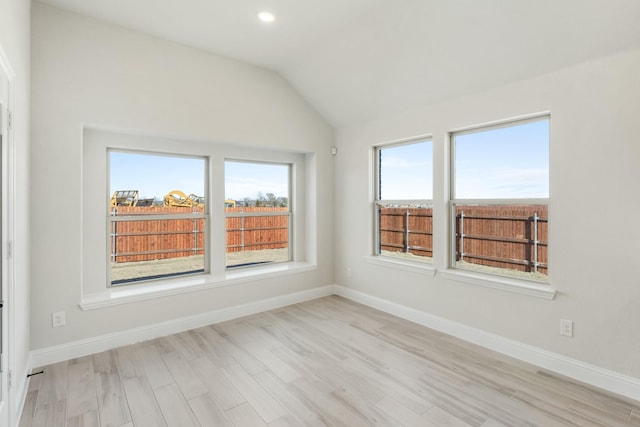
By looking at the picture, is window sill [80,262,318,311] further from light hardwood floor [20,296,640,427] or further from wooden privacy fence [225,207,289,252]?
light hardwood floor [20,296,640,427]

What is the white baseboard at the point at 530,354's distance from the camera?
2256 mm

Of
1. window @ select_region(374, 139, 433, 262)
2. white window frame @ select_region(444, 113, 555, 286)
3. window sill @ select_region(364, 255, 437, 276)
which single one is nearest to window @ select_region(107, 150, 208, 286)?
window sill @ select_region(364, 255, 437, 276)

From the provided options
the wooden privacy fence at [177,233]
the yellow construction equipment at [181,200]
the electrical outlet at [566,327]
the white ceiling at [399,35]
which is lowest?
the electrical outlet at [566,327]

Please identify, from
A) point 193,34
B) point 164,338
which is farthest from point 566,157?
point 164,338

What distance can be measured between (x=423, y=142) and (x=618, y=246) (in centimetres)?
196

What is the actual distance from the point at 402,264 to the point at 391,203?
0.75 meters

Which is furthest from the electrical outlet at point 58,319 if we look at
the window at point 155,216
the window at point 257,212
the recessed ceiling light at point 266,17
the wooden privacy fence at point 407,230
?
the wooden privacy fence at point 407,230

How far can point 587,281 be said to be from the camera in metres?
2.42

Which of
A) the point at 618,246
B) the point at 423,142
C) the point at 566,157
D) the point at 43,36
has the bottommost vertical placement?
the point at 618,246

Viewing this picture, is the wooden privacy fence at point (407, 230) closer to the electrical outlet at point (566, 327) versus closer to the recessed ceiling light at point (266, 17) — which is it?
the electrical outlet at point (566, 327)

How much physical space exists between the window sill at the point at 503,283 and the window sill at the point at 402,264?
0.14 m

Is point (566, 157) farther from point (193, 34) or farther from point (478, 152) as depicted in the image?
point (193, 34)

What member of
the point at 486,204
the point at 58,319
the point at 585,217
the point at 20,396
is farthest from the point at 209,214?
the point at 585,217

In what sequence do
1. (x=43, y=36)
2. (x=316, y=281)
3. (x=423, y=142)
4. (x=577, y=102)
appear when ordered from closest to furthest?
(x=577, y=102) → (x=43, y=36) → (x=423, y=142) → (x=316, y=281)
